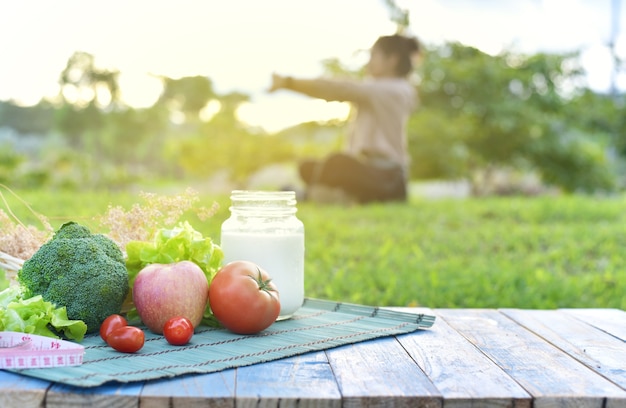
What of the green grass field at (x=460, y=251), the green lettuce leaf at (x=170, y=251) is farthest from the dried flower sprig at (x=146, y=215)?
the green grass field at (x=460, y=251)

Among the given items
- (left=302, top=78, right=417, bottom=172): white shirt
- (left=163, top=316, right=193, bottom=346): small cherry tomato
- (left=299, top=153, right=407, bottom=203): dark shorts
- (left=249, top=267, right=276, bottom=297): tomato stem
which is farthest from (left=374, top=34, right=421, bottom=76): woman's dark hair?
(left=163, top=316, right=193, bottom=346): small cherry tomato

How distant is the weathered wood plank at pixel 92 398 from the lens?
1511 millimetres

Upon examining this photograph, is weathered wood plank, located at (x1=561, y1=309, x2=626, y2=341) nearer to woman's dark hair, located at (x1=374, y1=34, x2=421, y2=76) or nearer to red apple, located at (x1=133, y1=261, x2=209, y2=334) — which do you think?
red apple, located at (x1=133, y1=261, x2=209, y2=334)

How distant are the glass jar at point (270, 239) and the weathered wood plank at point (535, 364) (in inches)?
19.8

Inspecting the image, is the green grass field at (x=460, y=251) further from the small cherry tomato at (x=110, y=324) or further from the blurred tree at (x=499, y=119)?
the blurred tree at (x=499, y=119)

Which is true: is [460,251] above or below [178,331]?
below

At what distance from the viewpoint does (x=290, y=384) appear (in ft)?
5.29

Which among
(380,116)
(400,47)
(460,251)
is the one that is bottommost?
(460,251)

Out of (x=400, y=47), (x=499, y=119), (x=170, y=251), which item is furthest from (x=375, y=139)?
(x=170, y=251)

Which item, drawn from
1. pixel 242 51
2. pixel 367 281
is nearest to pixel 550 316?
pixel 367 281

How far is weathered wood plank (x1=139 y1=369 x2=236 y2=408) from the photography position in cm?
151

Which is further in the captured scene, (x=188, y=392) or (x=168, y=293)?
(x=168, y=293)

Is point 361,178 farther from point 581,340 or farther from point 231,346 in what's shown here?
point 231,346

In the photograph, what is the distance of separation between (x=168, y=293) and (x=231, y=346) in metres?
0.26
